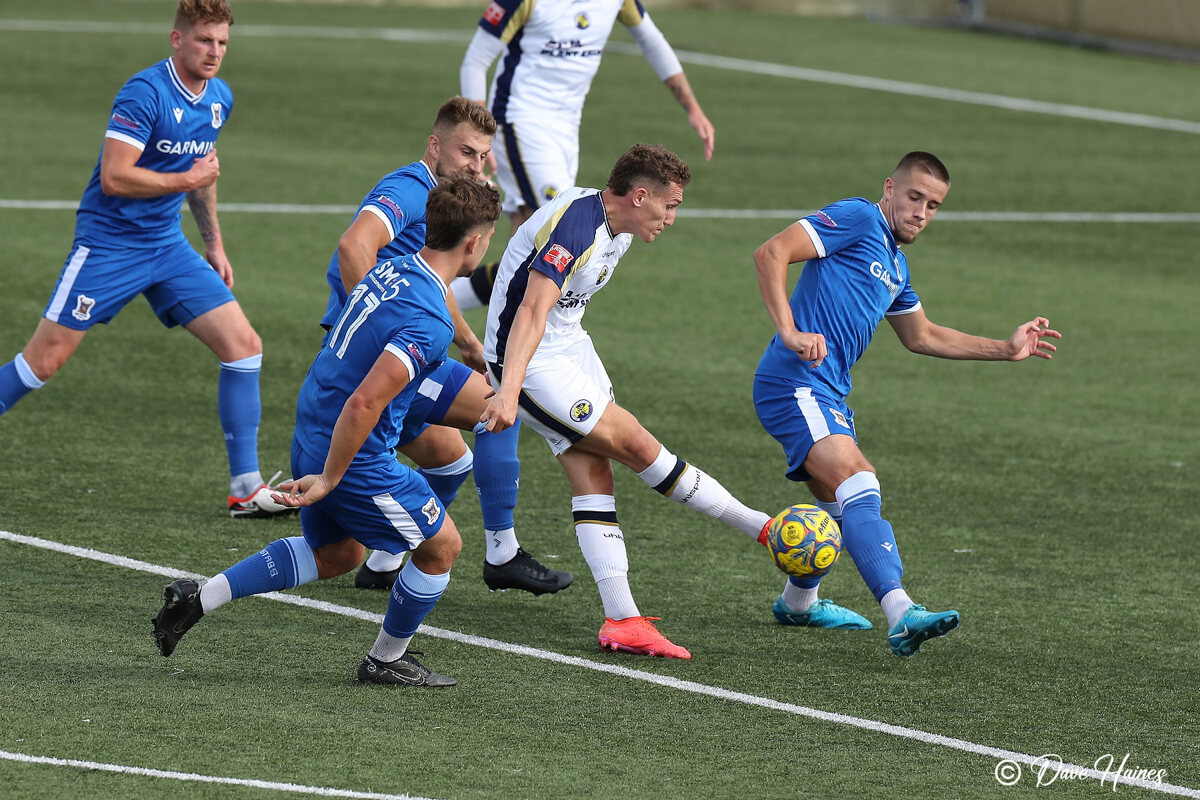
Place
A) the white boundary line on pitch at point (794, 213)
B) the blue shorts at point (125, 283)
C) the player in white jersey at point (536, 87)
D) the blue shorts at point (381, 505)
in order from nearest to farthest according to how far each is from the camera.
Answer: the blue shorts at point (381, 505)
the blue shorts at point (125, 283)
the player in white jersey at point (536, 87)
the white boundary line on pitch at point (794, 213)

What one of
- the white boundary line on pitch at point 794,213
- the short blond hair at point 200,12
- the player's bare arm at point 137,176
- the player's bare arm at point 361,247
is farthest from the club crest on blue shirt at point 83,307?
the white boundary line on pitch at point 794,213

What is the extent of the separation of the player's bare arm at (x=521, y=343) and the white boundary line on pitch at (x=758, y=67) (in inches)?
674

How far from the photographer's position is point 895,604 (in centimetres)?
601

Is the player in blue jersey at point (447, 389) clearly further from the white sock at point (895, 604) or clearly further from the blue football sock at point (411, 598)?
the white sock at point (895, 604)

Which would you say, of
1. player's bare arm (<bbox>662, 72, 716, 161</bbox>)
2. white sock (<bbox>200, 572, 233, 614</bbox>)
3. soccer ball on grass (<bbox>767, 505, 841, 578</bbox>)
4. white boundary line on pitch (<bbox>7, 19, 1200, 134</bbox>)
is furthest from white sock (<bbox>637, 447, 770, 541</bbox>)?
white boundary line on pitch (<bbox>7, 19, 1200, 134</bbox>)

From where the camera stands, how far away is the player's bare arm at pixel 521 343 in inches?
220

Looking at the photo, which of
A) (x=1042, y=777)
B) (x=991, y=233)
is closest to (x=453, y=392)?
(x=1042, y=777)

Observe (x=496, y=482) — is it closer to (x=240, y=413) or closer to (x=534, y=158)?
(x=240, y=413)

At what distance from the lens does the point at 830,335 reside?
6.70m

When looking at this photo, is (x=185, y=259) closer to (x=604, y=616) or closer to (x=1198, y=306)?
(x=604, y=616)

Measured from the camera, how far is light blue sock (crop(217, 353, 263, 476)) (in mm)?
7934

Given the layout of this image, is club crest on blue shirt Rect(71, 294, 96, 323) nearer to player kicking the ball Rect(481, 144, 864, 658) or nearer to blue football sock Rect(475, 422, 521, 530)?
blue football sock Rect(475, 422, 521, 530)

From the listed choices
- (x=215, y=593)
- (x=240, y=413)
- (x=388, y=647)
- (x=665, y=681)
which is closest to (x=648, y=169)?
(x=665, y=681)

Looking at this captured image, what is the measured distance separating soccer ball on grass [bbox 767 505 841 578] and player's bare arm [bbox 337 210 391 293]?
70.3 inches
